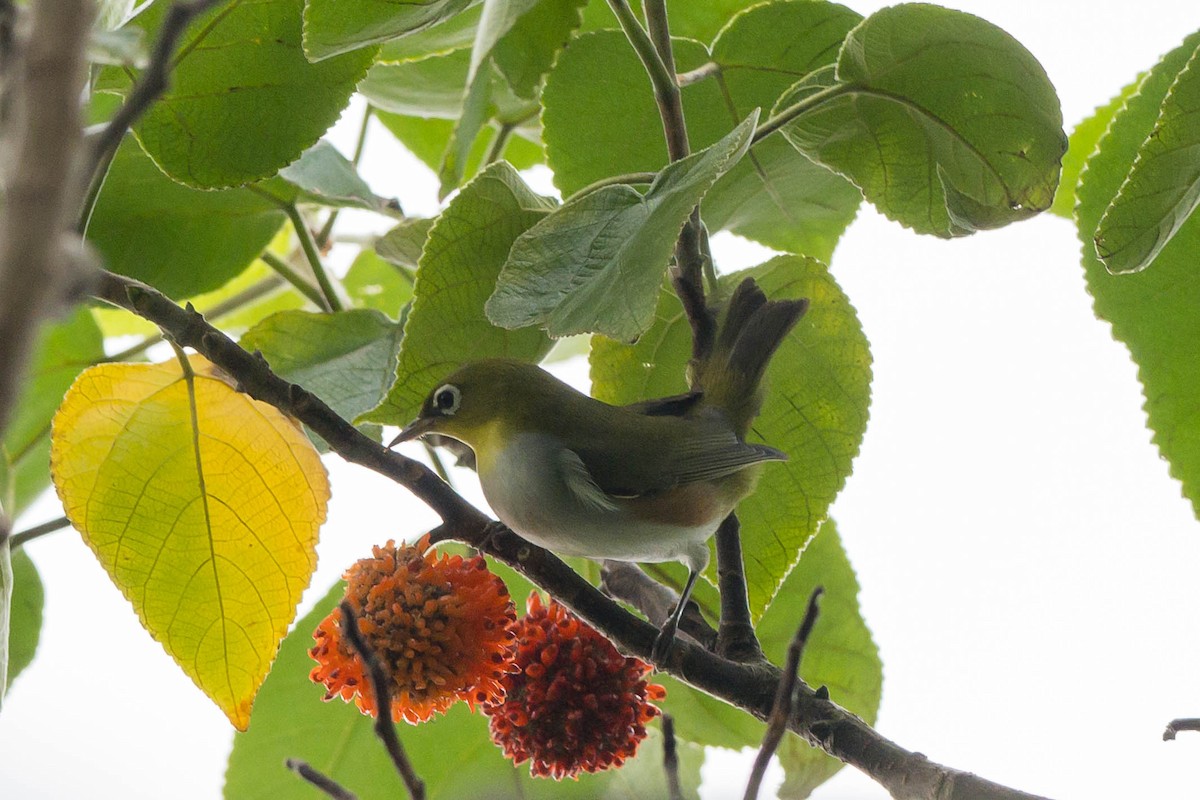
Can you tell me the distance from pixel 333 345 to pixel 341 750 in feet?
0.99

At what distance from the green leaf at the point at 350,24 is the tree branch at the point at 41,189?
388 millimetres

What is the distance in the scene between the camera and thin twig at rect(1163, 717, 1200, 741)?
0.41m

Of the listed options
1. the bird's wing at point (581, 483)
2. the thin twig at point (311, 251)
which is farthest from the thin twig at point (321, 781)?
the thin twig at point (311, 251)

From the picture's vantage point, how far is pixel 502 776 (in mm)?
828

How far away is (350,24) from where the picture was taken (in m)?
0.52

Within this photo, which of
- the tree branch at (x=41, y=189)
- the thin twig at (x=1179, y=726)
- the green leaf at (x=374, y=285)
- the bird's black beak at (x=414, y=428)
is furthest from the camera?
the green leaf at (x=374, y=285)

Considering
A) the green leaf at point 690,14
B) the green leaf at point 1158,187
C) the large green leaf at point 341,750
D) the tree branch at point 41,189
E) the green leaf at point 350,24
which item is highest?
the green leaf at point 690,14

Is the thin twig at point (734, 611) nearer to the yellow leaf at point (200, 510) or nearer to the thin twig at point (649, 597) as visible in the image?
the thin twig at point (649, 597)

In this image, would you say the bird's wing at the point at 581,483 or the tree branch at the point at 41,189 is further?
the bird's wing at the point at 581,483

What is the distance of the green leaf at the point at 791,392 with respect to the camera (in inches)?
26.6

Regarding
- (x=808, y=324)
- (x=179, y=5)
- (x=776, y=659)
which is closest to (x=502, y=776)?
(x=776, y=659)

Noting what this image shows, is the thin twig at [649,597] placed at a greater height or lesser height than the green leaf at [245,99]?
lesser

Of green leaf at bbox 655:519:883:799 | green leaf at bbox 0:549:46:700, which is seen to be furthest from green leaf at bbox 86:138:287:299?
green leaf at bbox 655:519:883:799

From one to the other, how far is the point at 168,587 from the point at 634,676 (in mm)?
276
